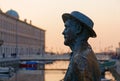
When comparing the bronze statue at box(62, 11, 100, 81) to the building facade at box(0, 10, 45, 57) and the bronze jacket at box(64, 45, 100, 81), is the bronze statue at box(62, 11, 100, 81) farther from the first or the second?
the building facade at box(0, 10, 45, 57)

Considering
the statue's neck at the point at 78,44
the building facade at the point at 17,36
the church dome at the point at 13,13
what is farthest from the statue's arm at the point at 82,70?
the church dome at the point at 13,13

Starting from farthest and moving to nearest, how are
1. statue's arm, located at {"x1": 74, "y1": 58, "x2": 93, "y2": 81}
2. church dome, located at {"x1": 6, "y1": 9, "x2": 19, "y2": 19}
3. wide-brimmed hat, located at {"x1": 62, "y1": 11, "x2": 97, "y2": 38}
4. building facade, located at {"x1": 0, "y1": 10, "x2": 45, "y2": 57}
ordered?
church dome, located at {"x1": 6, "y1": 9, "x2": 19, "y2": 19} → building facade, located at {"x1": 0, "y1": 10, "x2": 45, "y2": 57} → wide-brimmed hat, located at {"x1": 62, "y1": 11, "x2": 97, "y2": 38} → statue's arm, located at {"x1": 74, "y1": 58, "x2": 93, "y2": 81}

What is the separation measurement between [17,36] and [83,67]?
81511mm

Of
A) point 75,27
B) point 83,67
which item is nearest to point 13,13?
point 75,27

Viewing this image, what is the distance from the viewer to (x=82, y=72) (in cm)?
288

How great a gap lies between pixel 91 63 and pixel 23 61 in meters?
70.7

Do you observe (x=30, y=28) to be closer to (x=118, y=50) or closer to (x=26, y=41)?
(x=26, y=41)

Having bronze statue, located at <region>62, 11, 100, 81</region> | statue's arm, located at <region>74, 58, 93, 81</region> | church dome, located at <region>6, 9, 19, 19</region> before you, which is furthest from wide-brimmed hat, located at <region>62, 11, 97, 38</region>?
church dome, located at <region>6, 9, 19, 19</region>

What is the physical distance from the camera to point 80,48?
3.10 metres

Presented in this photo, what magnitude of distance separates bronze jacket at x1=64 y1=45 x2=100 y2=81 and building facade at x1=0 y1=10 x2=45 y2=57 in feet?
189

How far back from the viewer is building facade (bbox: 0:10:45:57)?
233 feet

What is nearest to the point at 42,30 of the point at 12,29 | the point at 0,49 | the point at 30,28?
the point at 30,28

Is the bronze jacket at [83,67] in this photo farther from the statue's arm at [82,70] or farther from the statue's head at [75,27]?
the statue's head at [75,27]

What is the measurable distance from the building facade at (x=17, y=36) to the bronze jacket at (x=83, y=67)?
5752 cm
